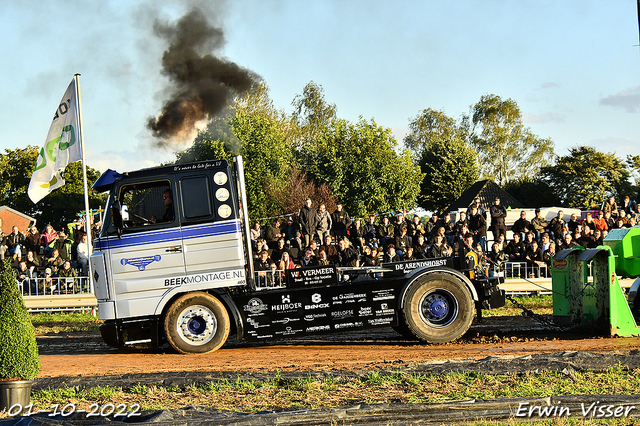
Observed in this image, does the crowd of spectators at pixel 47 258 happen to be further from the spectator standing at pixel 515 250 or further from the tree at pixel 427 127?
the tree at pixel 427 127

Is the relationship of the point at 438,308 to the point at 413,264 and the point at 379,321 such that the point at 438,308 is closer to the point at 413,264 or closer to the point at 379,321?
the point at 413,264

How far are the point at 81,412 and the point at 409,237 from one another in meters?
13.3

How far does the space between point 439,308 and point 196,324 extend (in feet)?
13.3

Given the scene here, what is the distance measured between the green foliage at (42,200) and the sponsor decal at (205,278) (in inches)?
2131

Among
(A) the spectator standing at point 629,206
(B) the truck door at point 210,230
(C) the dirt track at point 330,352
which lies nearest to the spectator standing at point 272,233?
(C) the dirt track at point 330,352

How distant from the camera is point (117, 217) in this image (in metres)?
9.70

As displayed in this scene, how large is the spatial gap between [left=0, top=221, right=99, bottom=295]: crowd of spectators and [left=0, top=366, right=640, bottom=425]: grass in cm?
1079

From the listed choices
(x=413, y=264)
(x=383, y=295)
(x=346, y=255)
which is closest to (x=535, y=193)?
(x=346, y=255)

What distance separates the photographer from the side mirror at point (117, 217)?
381 inches

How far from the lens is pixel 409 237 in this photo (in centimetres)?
1842

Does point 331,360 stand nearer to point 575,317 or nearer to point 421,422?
point 421,422

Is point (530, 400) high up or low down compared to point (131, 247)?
down

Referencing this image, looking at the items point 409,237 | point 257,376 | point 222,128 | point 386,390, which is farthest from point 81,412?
point 222,128

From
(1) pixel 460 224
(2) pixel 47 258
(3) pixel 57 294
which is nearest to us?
(3) pixel 57 294
